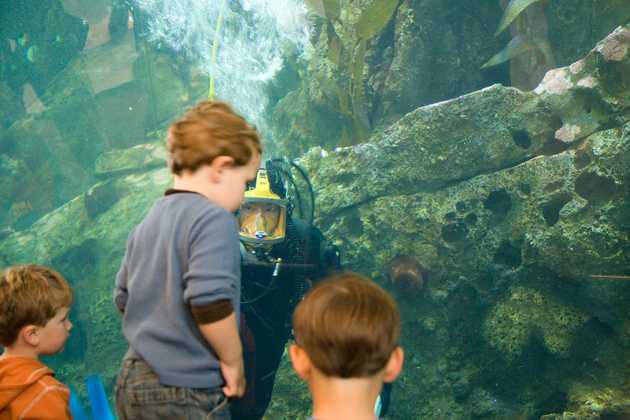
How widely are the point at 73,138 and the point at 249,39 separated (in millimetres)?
6840

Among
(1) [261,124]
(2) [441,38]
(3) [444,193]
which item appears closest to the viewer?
(3) [444,193]

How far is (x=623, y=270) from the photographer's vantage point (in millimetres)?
4332

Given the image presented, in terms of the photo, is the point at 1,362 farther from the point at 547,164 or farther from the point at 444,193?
the point at 547,164

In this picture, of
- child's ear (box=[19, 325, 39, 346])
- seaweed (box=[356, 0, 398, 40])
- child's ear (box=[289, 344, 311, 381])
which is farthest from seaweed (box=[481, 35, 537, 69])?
child's ear (box=[19, 325, 39, 346])

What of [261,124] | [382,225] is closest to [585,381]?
[382,225]

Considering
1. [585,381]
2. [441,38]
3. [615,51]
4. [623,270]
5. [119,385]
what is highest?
[441,38]

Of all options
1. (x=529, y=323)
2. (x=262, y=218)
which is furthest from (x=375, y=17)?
(x=529, y=323)

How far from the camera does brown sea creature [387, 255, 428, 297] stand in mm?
5266

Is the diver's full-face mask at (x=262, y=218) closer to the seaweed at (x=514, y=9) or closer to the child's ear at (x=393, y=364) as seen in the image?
the child's ear at (x=393, y=364)

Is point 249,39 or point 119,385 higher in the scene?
point 249,39

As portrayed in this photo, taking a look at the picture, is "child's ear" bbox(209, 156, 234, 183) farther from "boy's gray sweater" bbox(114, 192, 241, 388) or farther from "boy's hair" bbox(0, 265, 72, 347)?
"boy's hair" bbox(0, 265, 72, 347)

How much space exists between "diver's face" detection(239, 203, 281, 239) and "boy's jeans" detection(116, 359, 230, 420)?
5.79ft

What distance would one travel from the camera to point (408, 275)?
5270 millimetres

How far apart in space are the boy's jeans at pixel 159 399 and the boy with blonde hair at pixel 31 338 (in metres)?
0.39
